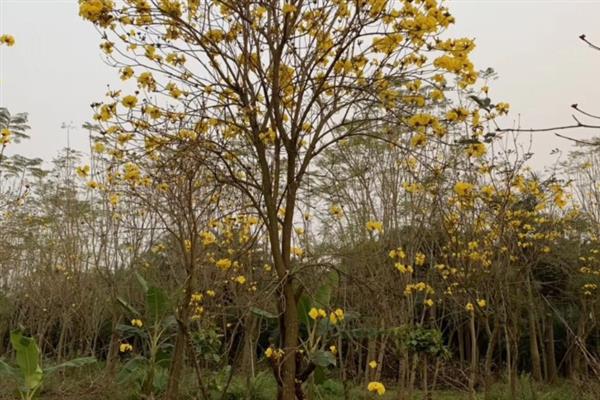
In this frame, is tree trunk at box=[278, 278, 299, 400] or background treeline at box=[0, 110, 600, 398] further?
background treeline at box=[0, 110, 600, 398]

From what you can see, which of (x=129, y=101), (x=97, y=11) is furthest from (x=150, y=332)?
(x=97, y=11)

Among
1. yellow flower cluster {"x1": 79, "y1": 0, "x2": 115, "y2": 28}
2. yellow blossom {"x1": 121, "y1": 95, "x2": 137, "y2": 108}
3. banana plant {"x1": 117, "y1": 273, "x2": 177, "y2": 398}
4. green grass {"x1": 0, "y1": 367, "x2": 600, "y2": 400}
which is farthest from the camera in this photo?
green grass {"x1": 0, "y1": 367, "x2": 600, "y2": 400}

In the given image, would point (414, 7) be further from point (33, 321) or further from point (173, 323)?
point (33, 321)

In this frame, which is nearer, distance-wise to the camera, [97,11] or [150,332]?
[97,11]

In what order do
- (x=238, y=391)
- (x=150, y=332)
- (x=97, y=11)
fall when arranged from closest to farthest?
(x=97, y=11), (x=150, y=332), (x=238, y=391)

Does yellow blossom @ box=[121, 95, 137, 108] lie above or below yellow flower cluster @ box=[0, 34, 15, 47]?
below

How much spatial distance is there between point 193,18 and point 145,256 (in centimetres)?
547

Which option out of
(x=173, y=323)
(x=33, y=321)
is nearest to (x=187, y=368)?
(x=173, y=323)

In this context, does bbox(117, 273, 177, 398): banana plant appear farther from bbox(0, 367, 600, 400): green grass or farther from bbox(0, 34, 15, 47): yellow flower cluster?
bbox(0, 34, 15, 47): yellow flower cluster

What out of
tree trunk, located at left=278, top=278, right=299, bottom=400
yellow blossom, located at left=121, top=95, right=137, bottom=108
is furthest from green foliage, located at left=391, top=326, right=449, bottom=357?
yellow blossom, located at left=121, top=95, right=137, bottom=108

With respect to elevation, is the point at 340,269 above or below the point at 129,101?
below

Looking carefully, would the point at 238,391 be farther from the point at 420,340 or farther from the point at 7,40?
the point at 7,40

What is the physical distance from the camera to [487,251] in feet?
21.6

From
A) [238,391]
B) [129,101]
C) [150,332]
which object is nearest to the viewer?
[129,101]
